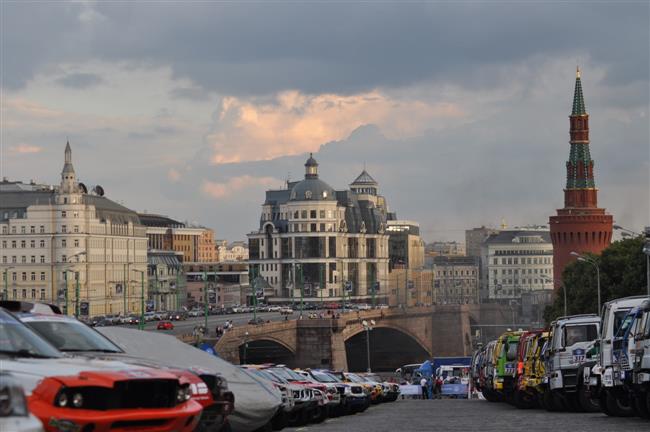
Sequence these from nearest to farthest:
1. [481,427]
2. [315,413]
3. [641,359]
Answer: [641,359], [481,427], [315,413]

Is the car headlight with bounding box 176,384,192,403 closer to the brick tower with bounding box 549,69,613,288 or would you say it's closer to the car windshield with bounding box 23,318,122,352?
the car windshield with bounding box 23,318,122,352

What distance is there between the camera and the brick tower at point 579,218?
18838 centimetres

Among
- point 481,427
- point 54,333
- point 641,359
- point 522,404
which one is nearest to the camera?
point 54,333

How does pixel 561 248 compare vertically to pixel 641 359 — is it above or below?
above

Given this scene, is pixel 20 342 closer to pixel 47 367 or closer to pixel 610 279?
pixel 47 367

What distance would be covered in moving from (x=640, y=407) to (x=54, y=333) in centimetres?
1543

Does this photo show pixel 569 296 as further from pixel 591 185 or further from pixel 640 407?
pixel 640 407

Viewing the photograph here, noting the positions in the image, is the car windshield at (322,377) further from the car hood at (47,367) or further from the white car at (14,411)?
the white car at (14,411)

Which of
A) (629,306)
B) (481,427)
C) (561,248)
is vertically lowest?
(481,427)

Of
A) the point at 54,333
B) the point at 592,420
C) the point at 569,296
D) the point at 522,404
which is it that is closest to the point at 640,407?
the point at 592,420

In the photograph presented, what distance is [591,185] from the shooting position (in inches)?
7648

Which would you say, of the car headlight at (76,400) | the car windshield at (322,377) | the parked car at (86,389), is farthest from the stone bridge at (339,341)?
the car headlight at (76,400)

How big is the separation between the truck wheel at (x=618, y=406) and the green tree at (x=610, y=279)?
73.3m

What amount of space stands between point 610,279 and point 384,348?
84018 millimetres
